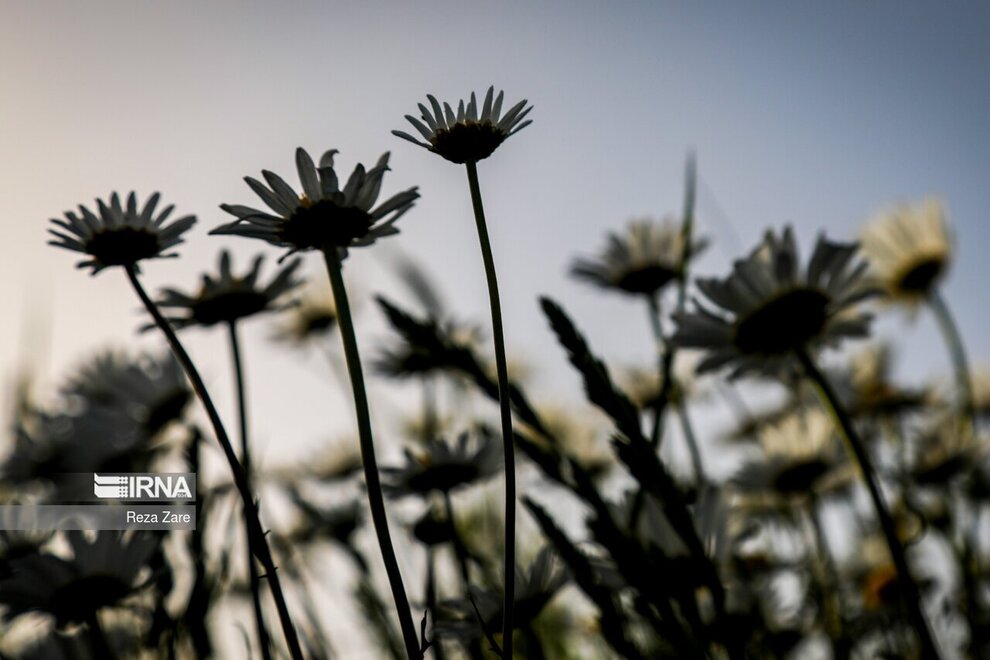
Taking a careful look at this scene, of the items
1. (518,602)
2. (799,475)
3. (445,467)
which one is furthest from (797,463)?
(518,602)

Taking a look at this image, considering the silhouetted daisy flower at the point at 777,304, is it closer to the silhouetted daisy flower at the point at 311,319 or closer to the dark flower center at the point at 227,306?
the dark flower center at the point at 227,306

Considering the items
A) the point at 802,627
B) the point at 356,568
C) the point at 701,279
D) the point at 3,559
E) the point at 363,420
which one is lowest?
the point at 802,627

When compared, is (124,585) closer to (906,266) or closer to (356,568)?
(356,568)

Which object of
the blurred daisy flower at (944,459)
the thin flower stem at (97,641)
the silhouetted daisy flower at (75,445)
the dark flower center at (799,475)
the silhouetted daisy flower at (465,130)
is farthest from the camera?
the blurred daisy flower at (944,459)

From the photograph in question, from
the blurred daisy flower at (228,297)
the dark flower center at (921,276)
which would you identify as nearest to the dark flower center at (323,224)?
the blurred daisy flower at (228,297)

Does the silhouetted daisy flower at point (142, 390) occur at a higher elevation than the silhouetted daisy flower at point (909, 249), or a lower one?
lower

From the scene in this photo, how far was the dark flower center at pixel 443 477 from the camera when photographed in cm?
117

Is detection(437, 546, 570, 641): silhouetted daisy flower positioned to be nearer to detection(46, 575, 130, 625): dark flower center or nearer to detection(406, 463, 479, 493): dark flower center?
detection(406, 463, 479, 493): dark flower center

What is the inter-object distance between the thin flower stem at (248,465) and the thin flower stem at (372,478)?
4.7 inches

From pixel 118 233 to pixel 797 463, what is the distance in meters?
1.31

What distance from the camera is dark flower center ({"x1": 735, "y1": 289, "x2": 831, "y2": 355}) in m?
1.13

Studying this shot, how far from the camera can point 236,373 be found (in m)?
0.89

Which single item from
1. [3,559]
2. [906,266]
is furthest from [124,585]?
[906,266]

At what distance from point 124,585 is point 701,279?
75 cm
